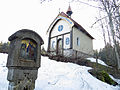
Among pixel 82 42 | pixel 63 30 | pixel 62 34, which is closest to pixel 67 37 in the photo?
pixel 62 34

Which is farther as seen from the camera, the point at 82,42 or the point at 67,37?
the point at 82,42

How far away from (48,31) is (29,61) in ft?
38.1

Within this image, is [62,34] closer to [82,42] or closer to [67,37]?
[67,37]

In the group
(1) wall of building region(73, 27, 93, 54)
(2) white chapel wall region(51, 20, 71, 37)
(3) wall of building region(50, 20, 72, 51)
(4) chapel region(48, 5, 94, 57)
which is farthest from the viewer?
(2) white chapel wall region(51, 20, 71, 37)

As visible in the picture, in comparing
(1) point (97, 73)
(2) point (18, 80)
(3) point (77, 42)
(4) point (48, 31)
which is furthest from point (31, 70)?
(4) point (48, 31)

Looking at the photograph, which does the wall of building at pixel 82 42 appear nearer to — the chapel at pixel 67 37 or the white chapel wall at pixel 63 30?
the chapel at pixel 67 37

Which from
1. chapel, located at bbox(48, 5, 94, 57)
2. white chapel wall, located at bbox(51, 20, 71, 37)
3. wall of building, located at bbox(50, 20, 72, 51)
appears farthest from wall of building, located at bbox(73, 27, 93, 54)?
white chapel wall, located at bbox(51, 20, 71, 37)

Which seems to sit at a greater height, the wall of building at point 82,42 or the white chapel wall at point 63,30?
the white chapel wall at point 63,30

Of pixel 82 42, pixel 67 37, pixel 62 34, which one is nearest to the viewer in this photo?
pixel 67 37

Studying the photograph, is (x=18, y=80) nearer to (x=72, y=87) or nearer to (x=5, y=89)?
(x=5, y=89)

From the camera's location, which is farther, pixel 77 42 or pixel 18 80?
pixel 77 42

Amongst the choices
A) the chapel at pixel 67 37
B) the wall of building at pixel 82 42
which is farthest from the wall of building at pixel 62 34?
the wall of building at pixel 82 42

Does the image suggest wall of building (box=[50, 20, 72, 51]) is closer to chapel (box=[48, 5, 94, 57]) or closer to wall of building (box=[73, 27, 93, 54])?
chapel (box=[48, 5, 94, 57])

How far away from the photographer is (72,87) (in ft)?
12.0
